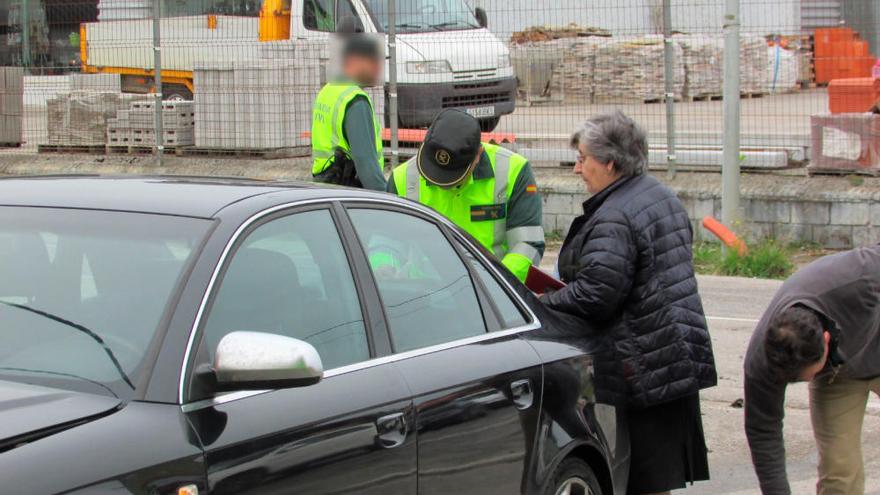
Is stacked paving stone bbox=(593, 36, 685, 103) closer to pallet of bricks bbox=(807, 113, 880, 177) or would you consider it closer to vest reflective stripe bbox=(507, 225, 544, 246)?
pallet of bricks bbox=(807, 113, 880, 177)

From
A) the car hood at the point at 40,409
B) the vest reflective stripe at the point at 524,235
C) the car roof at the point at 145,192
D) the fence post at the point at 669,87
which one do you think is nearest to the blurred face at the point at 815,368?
the car roof at the point at 145,192

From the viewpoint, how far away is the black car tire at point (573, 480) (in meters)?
4.12

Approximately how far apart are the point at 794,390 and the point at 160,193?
495 cm

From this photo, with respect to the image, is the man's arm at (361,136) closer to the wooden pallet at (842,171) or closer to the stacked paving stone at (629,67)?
the wooden pallet at (842,171)

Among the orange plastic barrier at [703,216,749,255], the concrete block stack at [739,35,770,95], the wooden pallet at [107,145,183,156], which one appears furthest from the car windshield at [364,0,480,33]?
the concrete block stack at [739,35,770,95]

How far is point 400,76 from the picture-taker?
15.0m

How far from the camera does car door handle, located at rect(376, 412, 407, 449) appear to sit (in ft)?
10.9

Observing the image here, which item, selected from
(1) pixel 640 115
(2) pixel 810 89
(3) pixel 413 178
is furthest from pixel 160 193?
(2) pixel 810 89

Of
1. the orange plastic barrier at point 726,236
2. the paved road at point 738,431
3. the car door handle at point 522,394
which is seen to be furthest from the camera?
the orange plastic barrier at point 726,236

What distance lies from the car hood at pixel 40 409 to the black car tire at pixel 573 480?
177cm

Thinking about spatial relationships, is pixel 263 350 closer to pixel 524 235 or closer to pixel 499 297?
pixel 499 297

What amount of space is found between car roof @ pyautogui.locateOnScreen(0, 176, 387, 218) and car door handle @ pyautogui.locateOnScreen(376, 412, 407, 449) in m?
0.69

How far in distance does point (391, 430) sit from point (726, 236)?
27.3 feet

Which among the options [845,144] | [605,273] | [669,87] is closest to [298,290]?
[605,273]
